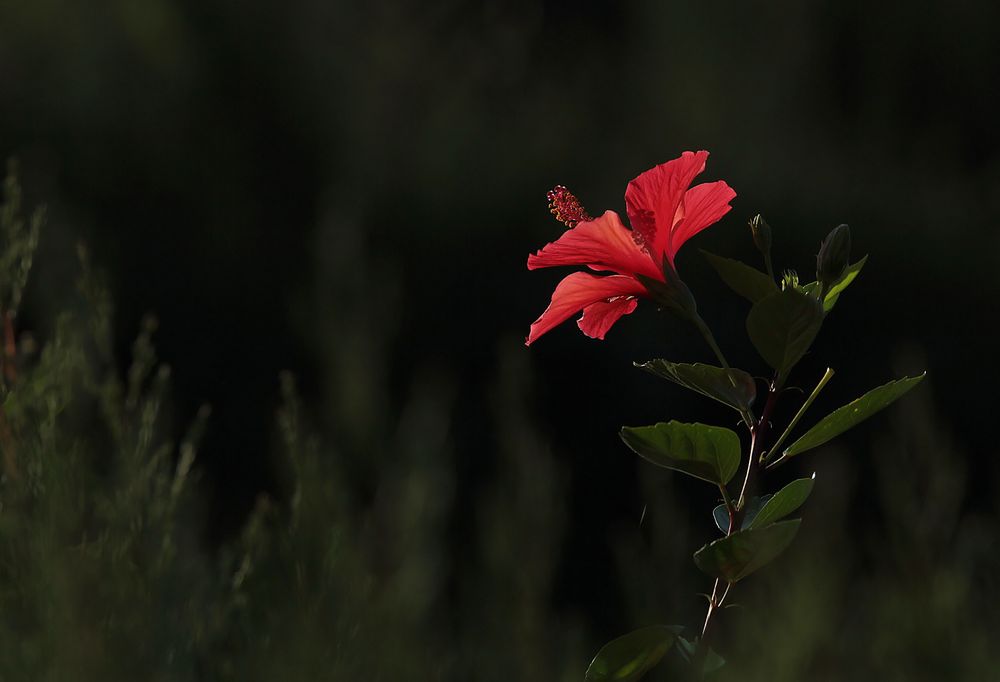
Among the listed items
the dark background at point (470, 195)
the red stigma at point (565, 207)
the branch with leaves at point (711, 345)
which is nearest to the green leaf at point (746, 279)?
the branch with leaves at point (711, 345)

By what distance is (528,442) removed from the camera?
801 millimetres

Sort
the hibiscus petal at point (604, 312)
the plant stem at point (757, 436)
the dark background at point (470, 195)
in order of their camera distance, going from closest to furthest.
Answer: the plant stem at point (757, 436) → the hibiscus petal at point (604, 312) → the dark background at point (470, 195)

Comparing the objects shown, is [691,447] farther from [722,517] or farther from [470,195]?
[470,195]

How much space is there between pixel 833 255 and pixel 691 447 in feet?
0.30

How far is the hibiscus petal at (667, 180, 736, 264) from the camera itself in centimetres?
49

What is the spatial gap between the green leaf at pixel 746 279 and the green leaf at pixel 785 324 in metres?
0.03

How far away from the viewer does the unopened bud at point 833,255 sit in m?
0.45

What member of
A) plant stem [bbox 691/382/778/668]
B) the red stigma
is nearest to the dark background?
the red stigma

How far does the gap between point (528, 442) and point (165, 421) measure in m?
0.34

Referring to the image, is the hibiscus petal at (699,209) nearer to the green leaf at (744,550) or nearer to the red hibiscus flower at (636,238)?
the red hibiscus flower at (636,238)

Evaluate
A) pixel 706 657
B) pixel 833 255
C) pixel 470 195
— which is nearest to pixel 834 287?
pixel 833 255

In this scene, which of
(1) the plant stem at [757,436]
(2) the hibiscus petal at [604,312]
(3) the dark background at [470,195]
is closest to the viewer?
(1) the plant stem at [757,436]

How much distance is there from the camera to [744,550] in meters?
0.42

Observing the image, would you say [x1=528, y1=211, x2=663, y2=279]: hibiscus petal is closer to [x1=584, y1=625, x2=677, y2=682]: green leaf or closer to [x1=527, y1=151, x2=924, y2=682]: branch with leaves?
[x1=527, y1=151, x2=924, y2=682]: branch with leaves
